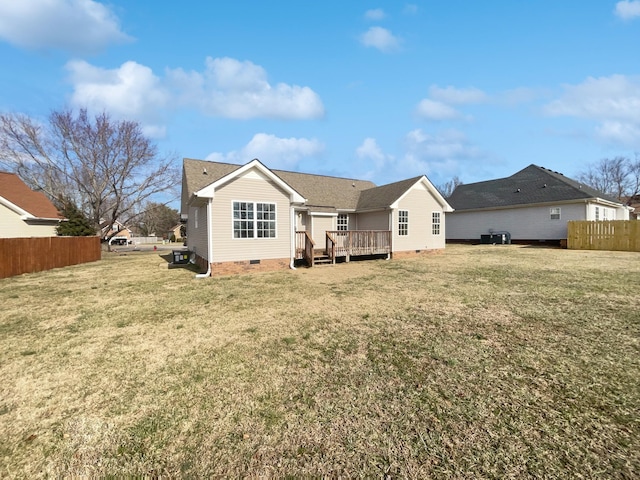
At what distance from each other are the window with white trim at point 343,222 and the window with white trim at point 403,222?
11.8ft

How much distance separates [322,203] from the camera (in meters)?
17.5

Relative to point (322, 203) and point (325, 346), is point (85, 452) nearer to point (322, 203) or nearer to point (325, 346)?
point (325, 346)

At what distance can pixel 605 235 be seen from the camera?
18328 mm

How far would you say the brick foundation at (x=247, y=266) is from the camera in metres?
11.5

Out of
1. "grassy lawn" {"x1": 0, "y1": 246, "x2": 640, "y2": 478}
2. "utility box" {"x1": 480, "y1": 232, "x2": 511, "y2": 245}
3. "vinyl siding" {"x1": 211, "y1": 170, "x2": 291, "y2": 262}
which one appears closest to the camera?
"grassy lawn" {"x1": 0, "y1": 246, "x2": 640, "y2": 478}

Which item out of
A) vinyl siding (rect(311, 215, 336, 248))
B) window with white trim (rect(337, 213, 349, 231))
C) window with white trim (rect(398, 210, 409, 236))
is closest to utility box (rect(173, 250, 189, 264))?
vinyl siding (rect(311, 215, 336, 248))

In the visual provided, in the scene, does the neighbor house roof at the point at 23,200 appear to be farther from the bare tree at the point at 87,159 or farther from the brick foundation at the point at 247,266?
the brick foundation at the point at 247,266

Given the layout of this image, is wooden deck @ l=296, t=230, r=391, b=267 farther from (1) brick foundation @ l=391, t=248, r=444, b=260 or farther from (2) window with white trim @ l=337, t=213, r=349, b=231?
(2) window with white trim @ l=337, t=213, r=349, b=231

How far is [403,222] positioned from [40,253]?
18.4m

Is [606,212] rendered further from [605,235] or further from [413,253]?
[413,253]

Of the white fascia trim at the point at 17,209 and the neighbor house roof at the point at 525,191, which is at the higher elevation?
the neighbor house roof at the point at 525,191

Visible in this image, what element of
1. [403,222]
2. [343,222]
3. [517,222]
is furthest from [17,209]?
[517,222]

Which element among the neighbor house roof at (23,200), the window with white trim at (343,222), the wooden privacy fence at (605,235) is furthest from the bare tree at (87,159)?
the wooden privacy fence at (605,235)

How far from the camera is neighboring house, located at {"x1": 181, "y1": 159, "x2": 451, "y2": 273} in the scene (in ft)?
38.2
